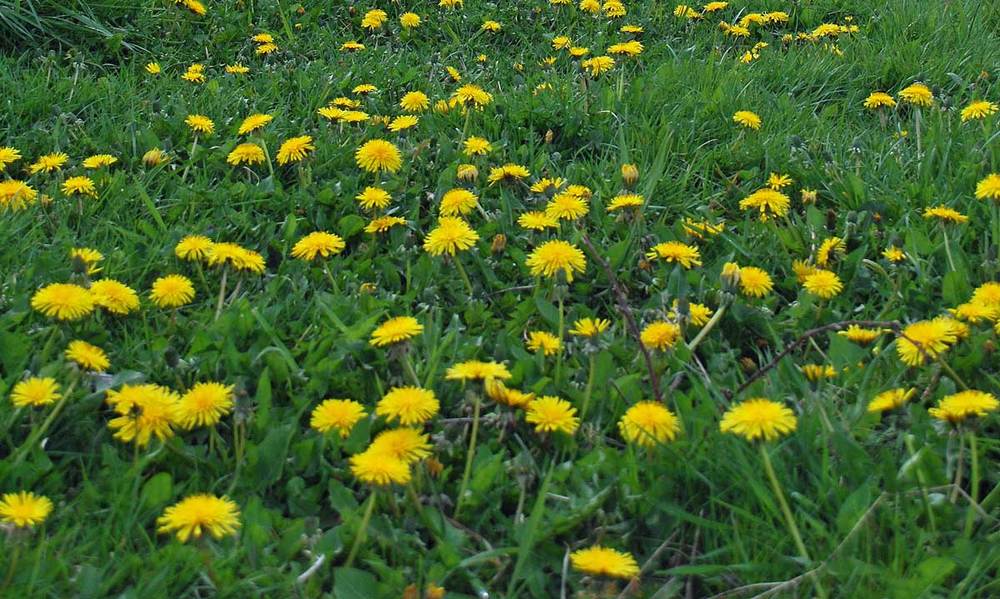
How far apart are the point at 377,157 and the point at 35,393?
1.15 m

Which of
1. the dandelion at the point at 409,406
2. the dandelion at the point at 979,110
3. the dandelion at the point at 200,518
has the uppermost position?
the dandelion at the point at 979,110

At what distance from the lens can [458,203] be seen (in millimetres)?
2525

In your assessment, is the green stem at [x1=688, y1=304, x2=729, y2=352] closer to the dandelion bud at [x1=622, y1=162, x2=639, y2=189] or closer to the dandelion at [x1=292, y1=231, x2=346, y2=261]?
the dandelion bud at [x1=622, y1=162, x2=639, y2=189]

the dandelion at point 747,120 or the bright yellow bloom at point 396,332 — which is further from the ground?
the bright yellow bloom at point 396,332

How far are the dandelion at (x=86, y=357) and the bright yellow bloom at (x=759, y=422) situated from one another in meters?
1.06

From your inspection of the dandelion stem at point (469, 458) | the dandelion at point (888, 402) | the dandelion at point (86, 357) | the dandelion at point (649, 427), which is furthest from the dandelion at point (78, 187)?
the dandelion at point (888, 402)

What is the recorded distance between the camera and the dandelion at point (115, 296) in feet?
6.78

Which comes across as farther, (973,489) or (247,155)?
(247,155)

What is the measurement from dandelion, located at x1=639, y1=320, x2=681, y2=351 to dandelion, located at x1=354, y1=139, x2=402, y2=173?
3.15ft

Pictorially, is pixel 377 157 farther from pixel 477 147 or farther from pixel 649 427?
pixel 649 427

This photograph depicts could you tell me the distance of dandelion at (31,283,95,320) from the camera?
1917 millimetres

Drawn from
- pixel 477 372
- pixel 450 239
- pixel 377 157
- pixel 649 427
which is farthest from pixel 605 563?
pixel 377 157

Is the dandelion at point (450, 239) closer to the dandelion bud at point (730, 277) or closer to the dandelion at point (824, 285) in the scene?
the dandelion bud at point (730, 277)

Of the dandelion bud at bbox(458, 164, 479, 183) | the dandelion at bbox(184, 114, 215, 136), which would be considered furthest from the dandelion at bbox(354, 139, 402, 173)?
the dandelion at bbox(184, 114, 215, 136)
